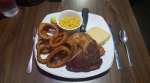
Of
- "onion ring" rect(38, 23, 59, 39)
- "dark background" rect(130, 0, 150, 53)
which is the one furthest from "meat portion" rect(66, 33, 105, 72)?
"dark background" rect(130, 0, 150, 53)

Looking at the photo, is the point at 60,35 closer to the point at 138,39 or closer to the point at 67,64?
the point at 67,64

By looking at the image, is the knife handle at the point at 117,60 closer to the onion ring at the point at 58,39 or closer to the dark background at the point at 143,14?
the onion ring at the point at 58,39

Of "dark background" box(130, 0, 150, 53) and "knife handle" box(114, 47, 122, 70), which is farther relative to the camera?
"dark background" box(130, 0, 150, 53)

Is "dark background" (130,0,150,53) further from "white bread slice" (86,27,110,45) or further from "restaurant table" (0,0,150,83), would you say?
"white bread slice" (86,27,110,45)

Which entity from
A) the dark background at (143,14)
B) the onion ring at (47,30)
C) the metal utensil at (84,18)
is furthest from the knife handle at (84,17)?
the dark background at (143,14)

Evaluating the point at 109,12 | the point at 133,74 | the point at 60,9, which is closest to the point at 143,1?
the point at 109,12

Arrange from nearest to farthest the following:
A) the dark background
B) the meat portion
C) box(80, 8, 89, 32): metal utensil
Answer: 1. the meat portion
2. box(80, 8, 89, 32): metal utensil
3. the dark background

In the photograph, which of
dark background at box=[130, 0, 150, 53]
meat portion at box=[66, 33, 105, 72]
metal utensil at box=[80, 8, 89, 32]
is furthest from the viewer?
dark background at box=[130, 0, 150, 53]

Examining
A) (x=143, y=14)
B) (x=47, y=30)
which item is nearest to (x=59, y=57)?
(x=47, y=30)
